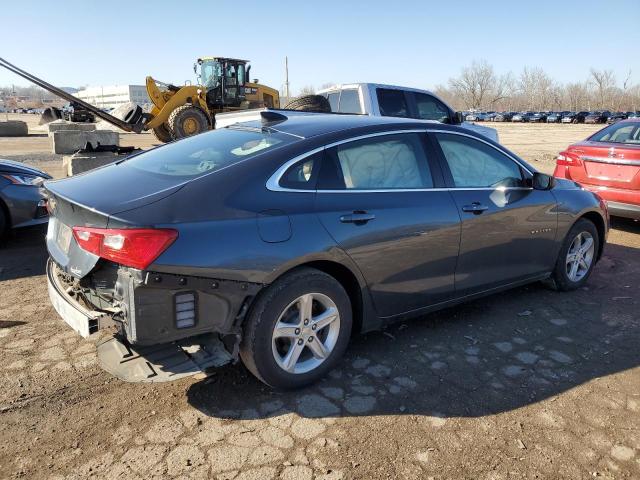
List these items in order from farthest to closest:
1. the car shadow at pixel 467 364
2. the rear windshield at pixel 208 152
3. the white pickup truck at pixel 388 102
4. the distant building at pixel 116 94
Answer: the distant building at pixel 116 94, the white pickup truck at pixel 388 102, the rear windshield at pixel 208 152, the car shadow at pixel 467 364

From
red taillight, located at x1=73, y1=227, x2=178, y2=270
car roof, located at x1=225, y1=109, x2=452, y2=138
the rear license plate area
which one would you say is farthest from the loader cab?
red taillight, located at x1=73, y1=227, x2=178, y2=270

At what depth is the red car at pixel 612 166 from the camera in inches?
265

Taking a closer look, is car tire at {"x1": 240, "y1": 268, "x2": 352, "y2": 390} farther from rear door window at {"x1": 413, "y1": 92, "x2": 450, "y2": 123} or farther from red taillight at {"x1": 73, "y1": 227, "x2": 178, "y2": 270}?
rear door window at {"x1": 413, "y1": 92, "x2": 450, "y2": 123}

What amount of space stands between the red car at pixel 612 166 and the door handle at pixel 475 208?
3905mm

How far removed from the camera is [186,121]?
1767 centimetres

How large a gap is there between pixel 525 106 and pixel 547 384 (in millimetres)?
131359

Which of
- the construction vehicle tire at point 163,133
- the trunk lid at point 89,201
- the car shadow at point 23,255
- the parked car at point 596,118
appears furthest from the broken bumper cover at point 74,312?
the parked car at point 596,118

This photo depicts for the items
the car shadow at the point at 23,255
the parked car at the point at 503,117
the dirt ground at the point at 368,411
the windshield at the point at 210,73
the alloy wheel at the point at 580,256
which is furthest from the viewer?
the parked car at the point at 503,117

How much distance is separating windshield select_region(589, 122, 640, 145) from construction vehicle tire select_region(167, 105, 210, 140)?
12840 mm

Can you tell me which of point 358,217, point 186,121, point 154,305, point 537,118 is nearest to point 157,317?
point 154,305

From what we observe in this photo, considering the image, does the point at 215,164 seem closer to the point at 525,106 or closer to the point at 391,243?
the point at 391,243

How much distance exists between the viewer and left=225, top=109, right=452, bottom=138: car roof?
11.4ft

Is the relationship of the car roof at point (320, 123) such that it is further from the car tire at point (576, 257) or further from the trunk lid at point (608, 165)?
the trunk lid at point (608, 165)

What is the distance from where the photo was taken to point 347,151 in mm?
3422
